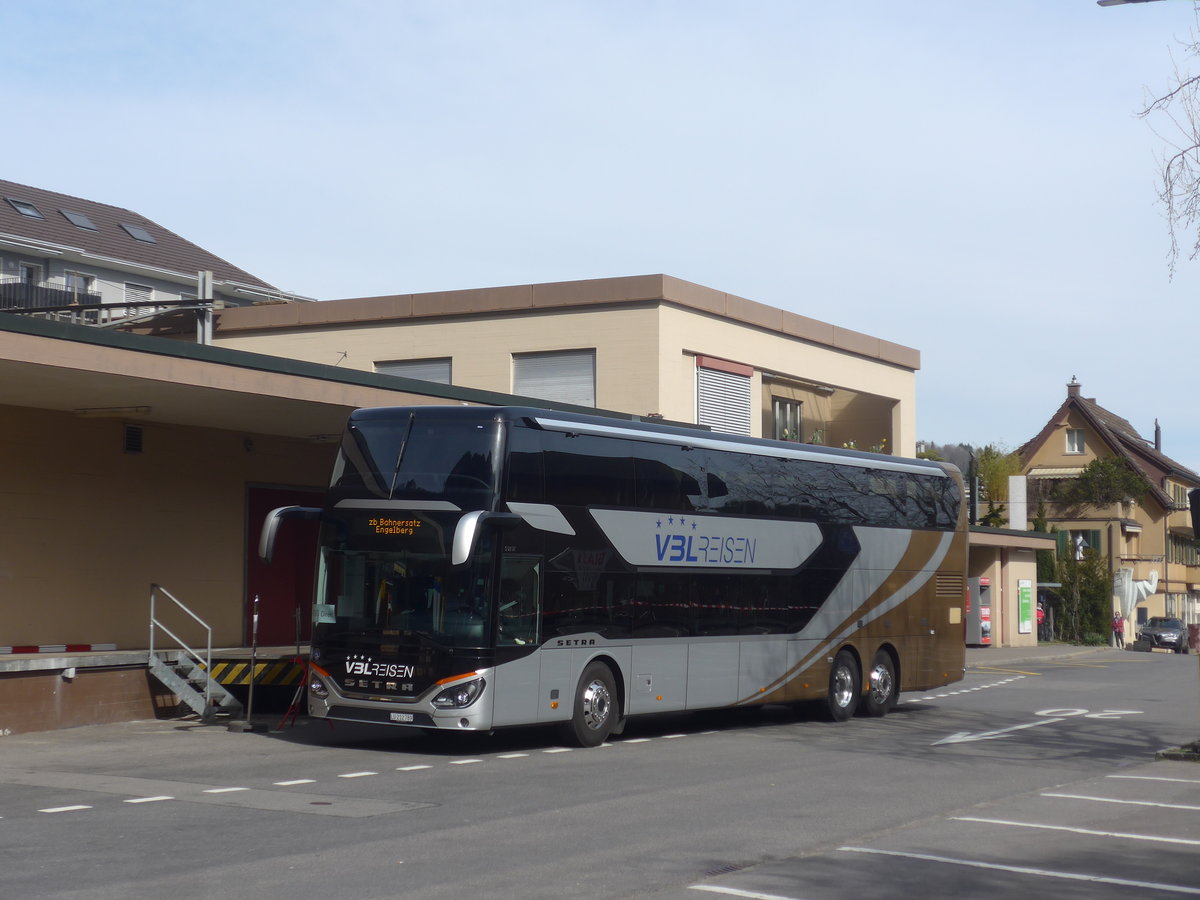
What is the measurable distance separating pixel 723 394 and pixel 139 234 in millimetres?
34945

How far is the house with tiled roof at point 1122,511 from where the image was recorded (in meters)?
77.7

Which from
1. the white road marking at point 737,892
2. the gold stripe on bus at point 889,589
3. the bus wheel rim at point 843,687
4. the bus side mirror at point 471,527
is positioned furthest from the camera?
the bus wheel rim at point 843,687

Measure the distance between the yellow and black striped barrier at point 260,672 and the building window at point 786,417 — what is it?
20055 mm

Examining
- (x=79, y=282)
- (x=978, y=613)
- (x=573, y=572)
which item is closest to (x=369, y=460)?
(x=573, y=572)

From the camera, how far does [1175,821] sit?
11336 mm

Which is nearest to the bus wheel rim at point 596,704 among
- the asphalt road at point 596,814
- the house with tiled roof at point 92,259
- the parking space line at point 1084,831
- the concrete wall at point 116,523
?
the asphalt road at point 596,814

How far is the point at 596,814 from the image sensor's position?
11422 mm

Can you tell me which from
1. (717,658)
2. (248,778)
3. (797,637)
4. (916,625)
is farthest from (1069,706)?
(248,778)

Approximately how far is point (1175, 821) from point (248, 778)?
7.99 m

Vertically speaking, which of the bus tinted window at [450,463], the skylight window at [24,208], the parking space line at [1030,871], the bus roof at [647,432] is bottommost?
the parking space line at [1030,871]

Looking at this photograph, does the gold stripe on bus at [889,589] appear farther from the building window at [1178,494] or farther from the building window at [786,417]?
the building window at [1178,494]

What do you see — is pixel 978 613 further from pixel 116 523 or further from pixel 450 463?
pixel 450 463

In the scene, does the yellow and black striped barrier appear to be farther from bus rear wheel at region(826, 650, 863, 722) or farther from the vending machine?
the vending machine

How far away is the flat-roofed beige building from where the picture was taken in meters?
32.6
